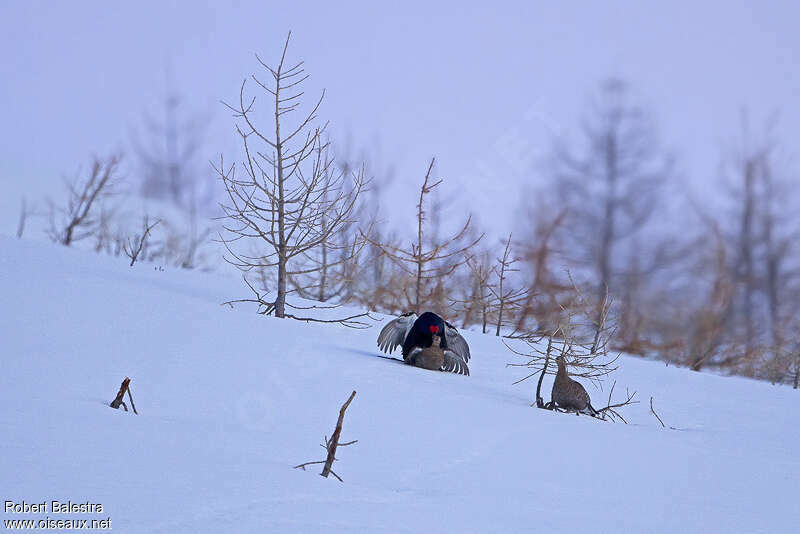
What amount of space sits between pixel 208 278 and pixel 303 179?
7.90 feet

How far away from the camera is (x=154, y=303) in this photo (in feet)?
19.2

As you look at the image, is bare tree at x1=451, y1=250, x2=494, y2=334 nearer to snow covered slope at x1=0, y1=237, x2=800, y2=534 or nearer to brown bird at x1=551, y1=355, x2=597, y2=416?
snow covered slope at x1=0, y1=237, x2=800, y2=534

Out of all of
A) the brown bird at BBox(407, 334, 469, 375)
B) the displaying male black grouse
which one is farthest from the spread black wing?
the brown bird at BBox(407, 334, 469, 375)

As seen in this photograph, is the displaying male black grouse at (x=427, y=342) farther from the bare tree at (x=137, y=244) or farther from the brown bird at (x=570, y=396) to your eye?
the bare tree at (x=137, y=244)

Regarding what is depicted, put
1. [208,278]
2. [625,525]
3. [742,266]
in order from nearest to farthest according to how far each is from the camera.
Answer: [625,525], [208,278], [742,266]

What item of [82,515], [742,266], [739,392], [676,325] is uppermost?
[742,266]

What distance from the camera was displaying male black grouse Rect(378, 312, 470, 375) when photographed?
232 inches

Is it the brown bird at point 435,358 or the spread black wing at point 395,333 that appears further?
the spread black wing at point 395,333

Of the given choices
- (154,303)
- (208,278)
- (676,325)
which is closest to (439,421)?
(154,303)

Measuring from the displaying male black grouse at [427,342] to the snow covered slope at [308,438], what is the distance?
19cm

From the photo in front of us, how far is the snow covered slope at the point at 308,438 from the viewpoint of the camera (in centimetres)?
238

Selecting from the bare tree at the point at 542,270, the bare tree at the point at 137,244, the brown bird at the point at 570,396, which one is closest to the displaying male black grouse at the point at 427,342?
the brown bird at the point at 570,396

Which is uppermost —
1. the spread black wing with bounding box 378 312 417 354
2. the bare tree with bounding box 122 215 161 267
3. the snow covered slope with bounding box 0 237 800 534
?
the bare tree with bounding box 122 215 161 267

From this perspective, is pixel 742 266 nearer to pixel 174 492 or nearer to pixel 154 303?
pixel 154 303
